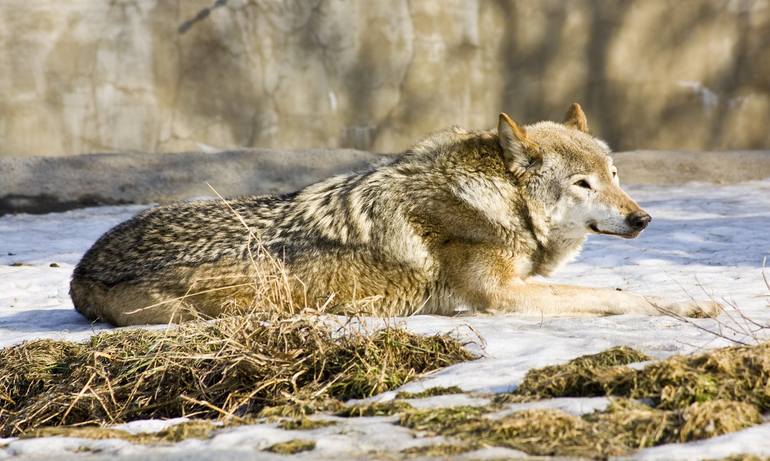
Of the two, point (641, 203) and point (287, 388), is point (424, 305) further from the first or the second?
point (641, 203)

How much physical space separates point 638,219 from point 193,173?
628cm

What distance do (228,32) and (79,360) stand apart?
763 centimetres

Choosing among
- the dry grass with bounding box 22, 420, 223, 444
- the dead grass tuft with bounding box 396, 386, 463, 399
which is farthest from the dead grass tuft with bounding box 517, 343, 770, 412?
the dry grass with bounding box 22, 420, 223, 444

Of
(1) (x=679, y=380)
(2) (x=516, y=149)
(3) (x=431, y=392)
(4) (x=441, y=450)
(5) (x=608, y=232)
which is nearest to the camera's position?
(4) (x=441, y=450)

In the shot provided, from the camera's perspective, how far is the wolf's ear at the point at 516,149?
5.14 metres

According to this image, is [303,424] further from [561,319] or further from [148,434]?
[561,319]

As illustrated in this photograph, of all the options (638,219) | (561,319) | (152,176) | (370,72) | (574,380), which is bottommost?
(152,176)

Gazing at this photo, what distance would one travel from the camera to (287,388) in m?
3.82

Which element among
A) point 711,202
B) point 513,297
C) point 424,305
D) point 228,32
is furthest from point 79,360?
point 228,32

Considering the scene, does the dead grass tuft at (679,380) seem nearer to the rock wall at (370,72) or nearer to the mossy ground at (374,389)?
the mossy ground at (374,389)

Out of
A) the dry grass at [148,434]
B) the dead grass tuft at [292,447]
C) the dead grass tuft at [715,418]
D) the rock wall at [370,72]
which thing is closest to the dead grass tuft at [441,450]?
the dead grass tuft at [292,447]

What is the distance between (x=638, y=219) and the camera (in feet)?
16.3

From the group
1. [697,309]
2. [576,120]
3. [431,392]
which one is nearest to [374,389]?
[431,392]

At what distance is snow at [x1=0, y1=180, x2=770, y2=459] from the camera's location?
3102mm
